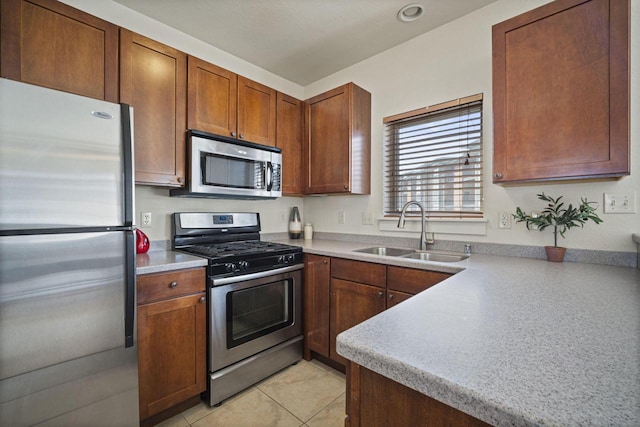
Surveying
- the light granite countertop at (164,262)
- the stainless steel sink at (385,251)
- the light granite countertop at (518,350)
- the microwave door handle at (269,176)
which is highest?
the microwave door handle at (269,176)

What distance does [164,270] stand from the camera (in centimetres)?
158

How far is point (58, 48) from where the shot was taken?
1500 mm

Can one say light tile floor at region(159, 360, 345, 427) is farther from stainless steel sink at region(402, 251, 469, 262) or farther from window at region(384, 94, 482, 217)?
window at region(384, 94, 482, 217)

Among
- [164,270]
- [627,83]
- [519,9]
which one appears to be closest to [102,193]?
[164,270]

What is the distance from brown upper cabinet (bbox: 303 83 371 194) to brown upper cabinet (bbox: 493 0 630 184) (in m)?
1.09

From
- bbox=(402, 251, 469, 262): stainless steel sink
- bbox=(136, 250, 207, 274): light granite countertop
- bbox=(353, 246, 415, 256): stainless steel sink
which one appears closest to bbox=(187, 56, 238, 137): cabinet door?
bbox=(136, 250, 207, 274): light granite countertop

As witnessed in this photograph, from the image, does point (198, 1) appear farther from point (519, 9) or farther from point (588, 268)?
point (588, 268)

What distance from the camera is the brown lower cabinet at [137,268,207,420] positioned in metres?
1.51

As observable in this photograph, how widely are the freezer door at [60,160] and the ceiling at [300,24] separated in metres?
1.20

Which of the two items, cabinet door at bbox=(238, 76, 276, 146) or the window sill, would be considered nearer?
the window sill

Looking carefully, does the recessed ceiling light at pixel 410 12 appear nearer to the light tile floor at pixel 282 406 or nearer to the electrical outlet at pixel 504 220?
the electrical outlet at pixel 504 220

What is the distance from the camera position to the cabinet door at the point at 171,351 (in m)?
1.51

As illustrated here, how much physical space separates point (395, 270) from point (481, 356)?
1.21m

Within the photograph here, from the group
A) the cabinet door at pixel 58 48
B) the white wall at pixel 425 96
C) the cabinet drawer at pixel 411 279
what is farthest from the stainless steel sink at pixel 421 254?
the cabinet door at pixel 58 48
